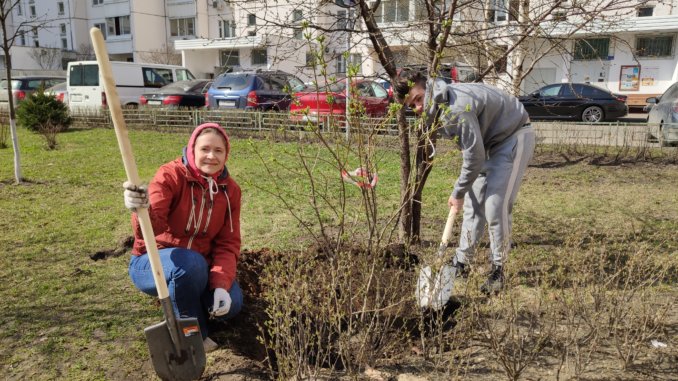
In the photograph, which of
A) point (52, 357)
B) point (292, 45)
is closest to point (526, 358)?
point (52, 357)

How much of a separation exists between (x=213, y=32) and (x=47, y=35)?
15373 millimetres

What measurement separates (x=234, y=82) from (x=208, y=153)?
10.8 m

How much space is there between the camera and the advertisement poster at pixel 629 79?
22.0 meters

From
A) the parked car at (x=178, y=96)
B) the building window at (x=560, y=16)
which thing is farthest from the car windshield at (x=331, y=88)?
the parked car at (x=178, y=96)

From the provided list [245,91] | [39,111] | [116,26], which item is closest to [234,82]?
[245,91]

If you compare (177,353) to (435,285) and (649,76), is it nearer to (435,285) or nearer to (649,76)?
(435,285)

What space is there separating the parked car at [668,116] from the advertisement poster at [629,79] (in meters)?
12.6

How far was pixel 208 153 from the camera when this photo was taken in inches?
108

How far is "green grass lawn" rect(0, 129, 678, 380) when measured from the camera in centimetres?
281

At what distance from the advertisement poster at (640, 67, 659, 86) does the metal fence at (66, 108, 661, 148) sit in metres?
15.4

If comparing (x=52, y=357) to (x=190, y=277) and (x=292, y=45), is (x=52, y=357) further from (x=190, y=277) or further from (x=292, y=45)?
(x=292, y=45)

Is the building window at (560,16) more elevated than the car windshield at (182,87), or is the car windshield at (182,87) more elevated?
the building window at (560,16)

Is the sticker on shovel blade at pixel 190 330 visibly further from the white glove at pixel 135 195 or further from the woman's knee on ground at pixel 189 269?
the white glove at pixel 135 195

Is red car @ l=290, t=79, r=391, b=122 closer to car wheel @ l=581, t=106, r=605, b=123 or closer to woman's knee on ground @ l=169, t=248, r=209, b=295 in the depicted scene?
woman's knee on ground @ l=169, t=248, r=209, b=295
